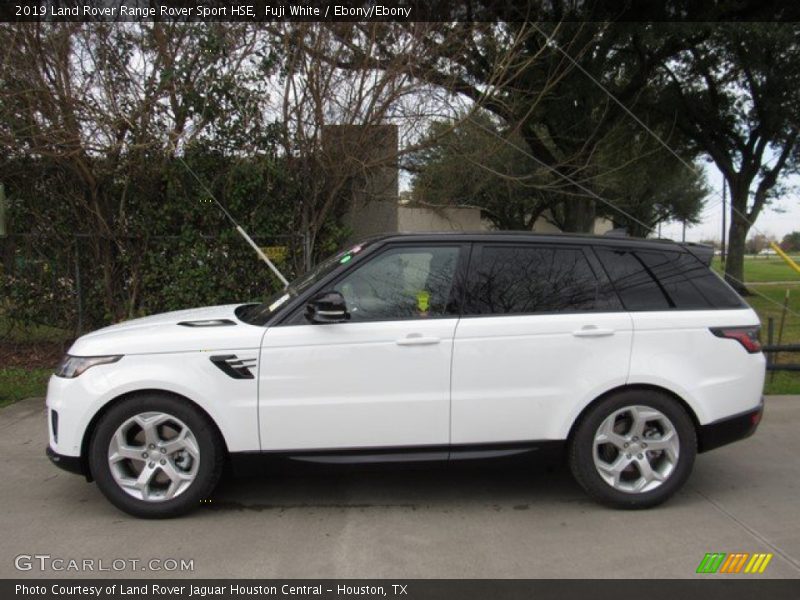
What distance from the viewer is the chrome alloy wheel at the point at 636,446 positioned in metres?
3.93

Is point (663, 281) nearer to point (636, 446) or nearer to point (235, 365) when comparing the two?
point (636, 446)

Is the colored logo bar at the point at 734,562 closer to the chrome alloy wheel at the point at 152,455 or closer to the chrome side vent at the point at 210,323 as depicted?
the chrome alloy wheel at the point at 152,455

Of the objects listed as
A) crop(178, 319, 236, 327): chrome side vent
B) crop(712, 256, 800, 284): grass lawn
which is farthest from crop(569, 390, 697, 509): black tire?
crop(712, 256, 800, 284): grass lawn

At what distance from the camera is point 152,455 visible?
3.78m

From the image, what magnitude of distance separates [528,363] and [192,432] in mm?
2057

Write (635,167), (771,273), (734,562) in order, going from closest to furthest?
(734,562) < (635,167) < (771,273)

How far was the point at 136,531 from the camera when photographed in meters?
3.72

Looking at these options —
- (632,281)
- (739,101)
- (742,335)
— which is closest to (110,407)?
(632,281)

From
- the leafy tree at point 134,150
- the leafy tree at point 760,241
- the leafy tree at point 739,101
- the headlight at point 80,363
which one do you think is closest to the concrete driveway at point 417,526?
the headlight at point 80,363

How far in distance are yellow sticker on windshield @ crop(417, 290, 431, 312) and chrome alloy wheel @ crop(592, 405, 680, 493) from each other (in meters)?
1.30
